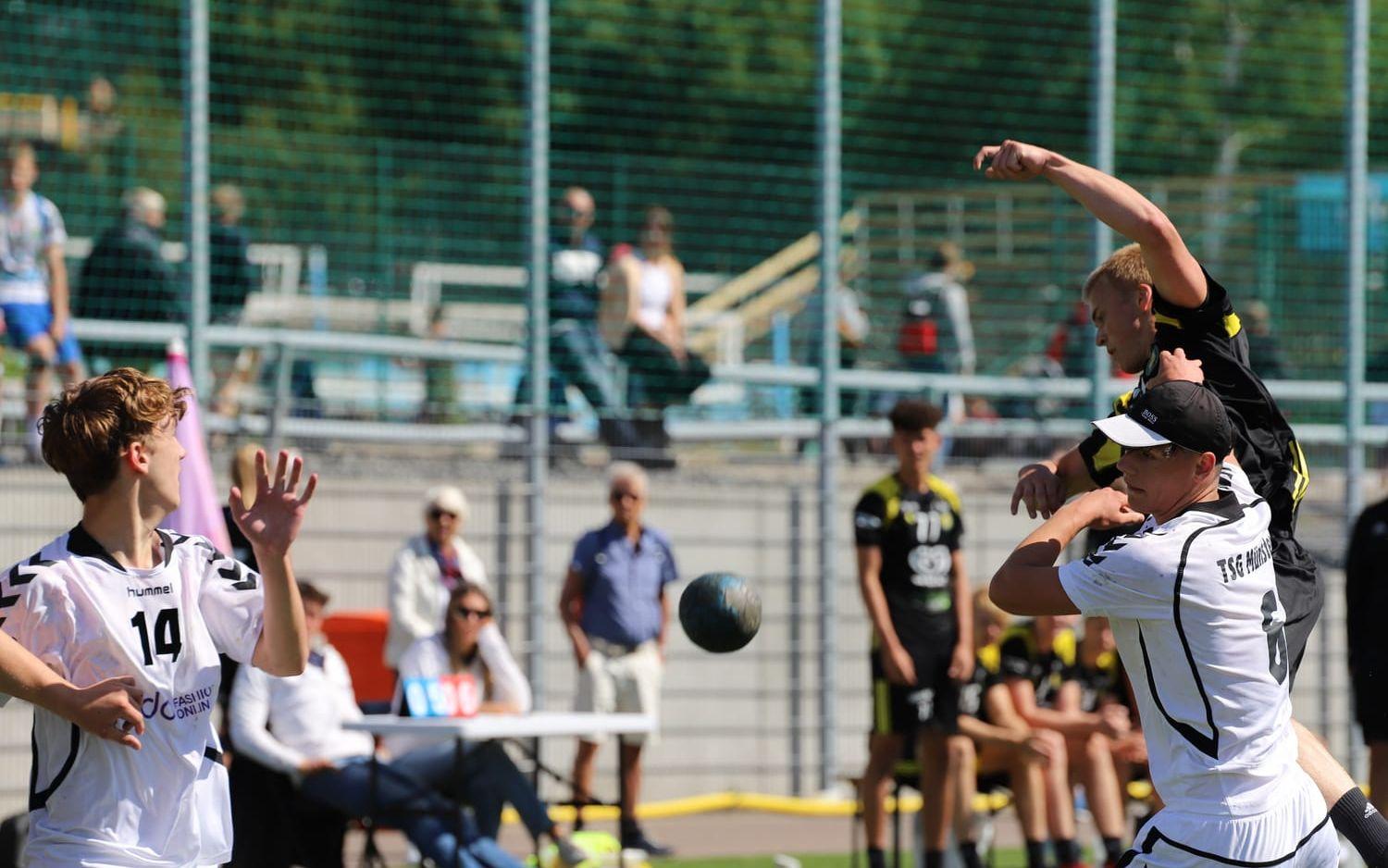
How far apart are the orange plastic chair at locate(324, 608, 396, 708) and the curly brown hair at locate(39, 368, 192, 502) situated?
6.08m

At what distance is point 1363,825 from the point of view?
5125 millimetres

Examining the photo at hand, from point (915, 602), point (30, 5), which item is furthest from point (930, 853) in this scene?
point (30, 5)

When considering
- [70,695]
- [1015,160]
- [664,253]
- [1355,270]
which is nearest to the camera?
[70,695]

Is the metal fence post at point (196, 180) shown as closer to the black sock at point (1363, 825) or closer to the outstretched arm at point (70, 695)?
the outstretched arm at point (70, 695)

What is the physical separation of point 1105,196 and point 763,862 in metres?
5.54

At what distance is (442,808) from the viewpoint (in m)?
8.27

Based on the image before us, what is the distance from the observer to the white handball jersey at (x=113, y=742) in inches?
170

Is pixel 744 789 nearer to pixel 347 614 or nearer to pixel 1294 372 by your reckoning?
pixel 347 614

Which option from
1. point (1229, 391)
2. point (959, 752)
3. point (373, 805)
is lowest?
point (373, 805)

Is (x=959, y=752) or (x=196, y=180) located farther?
(x=196, y=180)

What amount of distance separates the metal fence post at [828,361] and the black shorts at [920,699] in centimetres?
267

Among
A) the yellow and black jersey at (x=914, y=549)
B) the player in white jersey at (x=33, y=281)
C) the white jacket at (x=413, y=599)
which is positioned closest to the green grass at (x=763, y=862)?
the yellow and black jersey at (x=914, y=549)

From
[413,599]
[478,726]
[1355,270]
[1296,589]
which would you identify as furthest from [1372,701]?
[1355,270]

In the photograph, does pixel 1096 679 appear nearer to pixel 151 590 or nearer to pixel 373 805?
pixel 373 805
